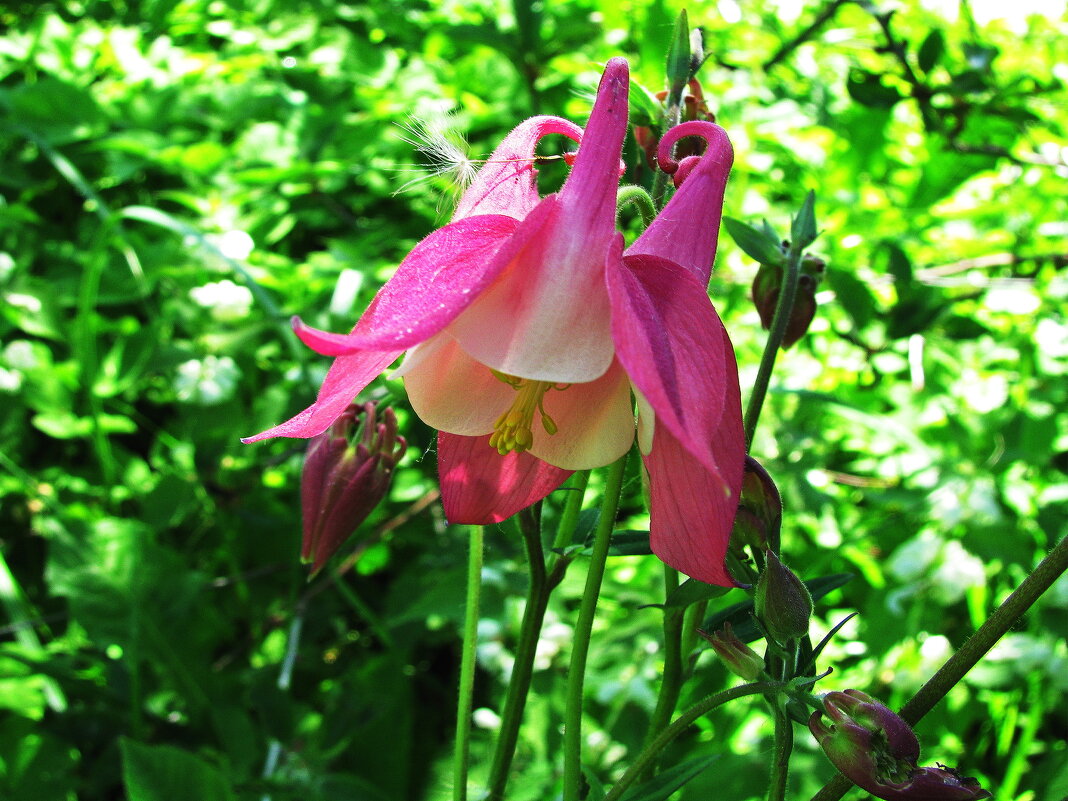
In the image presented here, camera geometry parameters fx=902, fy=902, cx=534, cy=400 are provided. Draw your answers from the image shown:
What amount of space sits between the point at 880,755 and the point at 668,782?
0.16 m

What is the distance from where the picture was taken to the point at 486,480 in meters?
0.50

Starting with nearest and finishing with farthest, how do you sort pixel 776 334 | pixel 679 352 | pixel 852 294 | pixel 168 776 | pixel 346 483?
pixel 679 352
pixel 776 334
pixel 346 483
pixel 168 776
pixel 852 294

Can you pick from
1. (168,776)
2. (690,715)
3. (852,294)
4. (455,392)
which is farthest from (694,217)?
(852,294)

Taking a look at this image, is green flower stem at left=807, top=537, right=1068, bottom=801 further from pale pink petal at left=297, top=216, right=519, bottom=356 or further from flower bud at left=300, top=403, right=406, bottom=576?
flower bud at left=300, top=403, right=406, bottom=576

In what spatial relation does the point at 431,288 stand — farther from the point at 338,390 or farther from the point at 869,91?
the point at 869,91

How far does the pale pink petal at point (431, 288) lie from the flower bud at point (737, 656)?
0.23 meters

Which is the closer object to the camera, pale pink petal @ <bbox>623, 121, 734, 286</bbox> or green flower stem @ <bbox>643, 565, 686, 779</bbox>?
pale pink petal @ <bbox>623, 121, 734, 286</bbox>

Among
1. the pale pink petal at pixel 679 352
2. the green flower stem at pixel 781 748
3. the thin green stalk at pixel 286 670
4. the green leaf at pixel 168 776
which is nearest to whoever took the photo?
the pale pink petal at pixel 679 352

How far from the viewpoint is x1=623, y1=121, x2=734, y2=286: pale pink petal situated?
442mm

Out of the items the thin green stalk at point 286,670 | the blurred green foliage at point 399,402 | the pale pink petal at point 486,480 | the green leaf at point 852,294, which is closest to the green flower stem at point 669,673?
the pale pink petal at point 486,480

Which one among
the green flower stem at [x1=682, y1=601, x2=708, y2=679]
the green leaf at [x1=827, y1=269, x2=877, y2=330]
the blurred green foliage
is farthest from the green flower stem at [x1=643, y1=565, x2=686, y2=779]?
the green leaf at [x1=827, y1=269, x2=877, y2=330]

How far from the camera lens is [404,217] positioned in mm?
2047

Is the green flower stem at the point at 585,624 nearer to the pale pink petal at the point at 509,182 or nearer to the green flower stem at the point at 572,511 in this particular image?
the green flower stem at the point at 572,511

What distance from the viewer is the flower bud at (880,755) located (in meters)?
0.40
